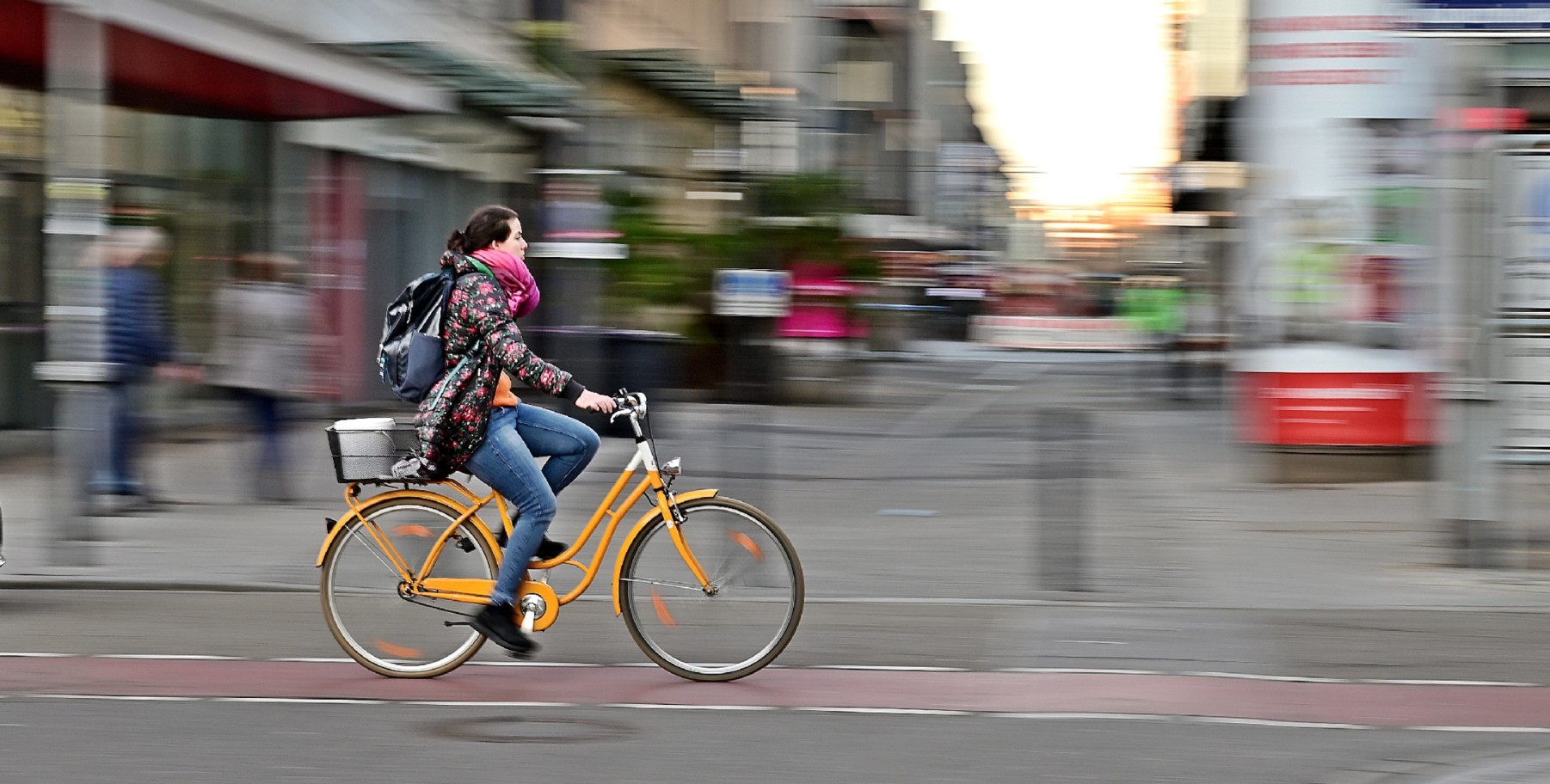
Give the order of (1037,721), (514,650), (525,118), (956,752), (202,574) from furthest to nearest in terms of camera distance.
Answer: (525,118), (202,574), (514,650), (1037,721), (956,752)

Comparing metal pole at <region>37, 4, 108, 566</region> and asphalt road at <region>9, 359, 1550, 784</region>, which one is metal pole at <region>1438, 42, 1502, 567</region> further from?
metal pole at <region>37, 4, 108, 566</region>

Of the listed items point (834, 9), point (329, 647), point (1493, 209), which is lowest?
point (329, 647)

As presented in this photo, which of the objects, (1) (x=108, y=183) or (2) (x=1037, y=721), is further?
(1) (x=108, y=183)

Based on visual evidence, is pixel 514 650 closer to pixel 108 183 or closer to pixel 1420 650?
pixel 1420 650

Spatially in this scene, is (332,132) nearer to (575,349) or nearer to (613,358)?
(613,358)

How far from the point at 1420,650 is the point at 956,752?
2602mm

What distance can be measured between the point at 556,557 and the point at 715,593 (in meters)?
0.57

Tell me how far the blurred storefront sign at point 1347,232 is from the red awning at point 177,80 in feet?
28.0

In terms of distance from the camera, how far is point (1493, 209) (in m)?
9.92

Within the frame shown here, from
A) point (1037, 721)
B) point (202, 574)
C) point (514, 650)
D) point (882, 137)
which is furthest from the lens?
point (882, 137)

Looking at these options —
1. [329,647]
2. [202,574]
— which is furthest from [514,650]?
[202,574]

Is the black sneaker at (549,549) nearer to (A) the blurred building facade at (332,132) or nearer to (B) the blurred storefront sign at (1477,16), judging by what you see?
(A) the blurred building facade at (332,132)

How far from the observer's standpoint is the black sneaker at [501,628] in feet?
23.1

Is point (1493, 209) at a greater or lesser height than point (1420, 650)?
greater
